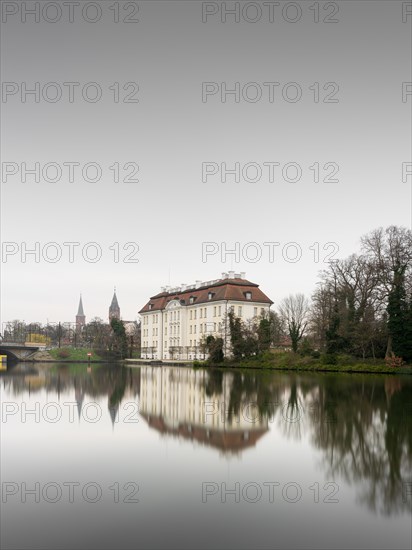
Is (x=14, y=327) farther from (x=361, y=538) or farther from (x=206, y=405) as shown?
(x=361, y=538)

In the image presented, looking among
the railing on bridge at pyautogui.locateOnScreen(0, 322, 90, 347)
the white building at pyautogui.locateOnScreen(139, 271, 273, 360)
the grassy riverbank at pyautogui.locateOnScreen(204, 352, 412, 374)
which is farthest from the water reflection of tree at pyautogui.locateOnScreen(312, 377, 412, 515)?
the railing on bridge at pyautogui.locateOnScreen(0, 322, 90, 347)

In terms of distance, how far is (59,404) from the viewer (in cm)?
1659

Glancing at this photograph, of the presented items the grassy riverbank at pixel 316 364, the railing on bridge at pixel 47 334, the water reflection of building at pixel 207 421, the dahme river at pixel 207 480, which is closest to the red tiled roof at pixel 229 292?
the grassy riverbank at pixel 316 364

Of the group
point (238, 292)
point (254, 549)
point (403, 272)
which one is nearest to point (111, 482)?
point (254, 549)

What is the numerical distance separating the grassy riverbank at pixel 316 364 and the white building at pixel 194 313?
697 cm

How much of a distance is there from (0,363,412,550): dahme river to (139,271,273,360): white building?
45.6 metres

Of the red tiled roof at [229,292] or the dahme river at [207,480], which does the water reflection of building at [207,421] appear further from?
the red tiled roof at [229,292]

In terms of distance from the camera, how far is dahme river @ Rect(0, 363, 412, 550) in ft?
17.2

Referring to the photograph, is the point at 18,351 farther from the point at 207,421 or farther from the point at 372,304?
the point at 207,421

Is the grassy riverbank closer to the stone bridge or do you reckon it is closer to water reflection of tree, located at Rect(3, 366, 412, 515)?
water reflection of tree, located at Rect(3, 366, 412, 515)

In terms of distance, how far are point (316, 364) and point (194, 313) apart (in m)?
30.4

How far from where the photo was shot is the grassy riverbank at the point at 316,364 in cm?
3850

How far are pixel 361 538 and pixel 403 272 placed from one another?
38676 millimetres

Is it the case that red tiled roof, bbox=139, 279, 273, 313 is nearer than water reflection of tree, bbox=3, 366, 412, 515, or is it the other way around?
water reflection of tree, bbox=3, 366, 412, 515
